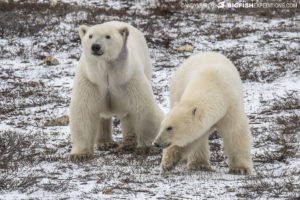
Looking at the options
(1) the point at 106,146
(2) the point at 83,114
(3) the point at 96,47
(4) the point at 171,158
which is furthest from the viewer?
(1) the point at 106,146

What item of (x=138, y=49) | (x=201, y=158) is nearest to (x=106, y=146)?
(x=138, y=49)

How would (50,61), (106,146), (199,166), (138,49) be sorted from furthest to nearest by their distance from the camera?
(50,61) → (138,49) → (106,146) → (199,166)

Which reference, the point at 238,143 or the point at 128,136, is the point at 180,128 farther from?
→ the point at 128,136

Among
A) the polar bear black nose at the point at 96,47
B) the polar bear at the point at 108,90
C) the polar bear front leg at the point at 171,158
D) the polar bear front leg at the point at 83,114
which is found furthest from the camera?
the polar bear front leg at the point at 83,114

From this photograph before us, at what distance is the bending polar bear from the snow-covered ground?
0.23m

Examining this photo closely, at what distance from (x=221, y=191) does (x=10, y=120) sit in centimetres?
554

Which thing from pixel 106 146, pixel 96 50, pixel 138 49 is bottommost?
pixel 106 146

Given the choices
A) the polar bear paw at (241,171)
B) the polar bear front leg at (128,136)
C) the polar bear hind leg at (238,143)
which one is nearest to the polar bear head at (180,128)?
the polar bear hind leg at (238,143)

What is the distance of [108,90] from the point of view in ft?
23.3

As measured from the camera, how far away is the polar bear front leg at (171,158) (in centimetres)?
568

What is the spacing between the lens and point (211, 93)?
5.69 metres

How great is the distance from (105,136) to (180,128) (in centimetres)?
292

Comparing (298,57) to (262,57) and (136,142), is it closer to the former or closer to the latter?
(262,57)

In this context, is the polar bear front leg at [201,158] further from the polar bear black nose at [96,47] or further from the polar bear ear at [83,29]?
the polar bear ear at [83,29]
